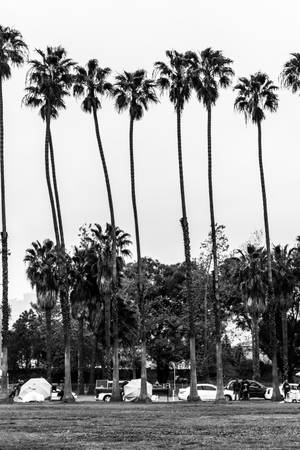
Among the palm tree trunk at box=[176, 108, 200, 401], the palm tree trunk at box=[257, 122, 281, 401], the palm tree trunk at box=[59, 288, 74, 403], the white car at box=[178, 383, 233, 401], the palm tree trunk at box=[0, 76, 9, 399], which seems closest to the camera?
the palm tree trunk at box=[0, 76, 9, 399]

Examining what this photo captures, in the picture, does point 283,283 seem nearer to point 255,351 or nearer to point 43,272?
point 255,351

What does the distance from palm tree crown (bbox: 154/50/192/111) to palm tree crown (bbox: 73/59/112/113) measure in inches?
149

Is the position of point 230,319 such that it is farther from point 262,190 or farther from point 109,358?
point 262,190

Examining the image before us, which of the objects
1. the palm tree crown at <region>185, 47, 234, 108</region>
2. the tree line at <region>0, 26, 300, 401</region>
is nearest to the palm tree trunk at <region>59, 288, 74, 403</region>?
the tree line at <region>0, 26, 300, 401</region>

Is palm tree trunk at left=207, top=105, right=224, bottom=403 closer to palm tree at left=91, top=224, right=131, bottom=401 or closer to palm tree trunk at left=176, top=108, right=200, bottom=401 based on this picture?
palm tree trunk at left=176, top=108, right=200, bottom=401

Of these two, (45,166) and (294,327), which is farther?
(294,327)

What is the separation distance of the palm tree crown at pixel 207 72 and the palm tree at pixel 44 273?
26.8 metres

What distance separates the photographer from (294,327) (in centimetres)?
9269

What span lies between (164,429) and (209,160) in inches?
1283

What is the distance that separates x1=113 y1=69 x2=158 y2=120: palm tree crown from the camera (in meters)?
60.4

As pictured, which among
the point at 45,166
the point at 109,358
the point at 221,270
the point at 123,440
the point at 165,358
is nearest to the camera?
the point at 123,440

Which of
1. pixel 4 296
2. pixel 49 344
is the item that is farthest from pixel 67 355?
pixel 49 344

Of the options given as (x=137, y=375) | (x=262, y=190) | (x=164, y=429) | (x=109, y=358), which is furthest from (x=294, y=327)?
(x=164, y=429)

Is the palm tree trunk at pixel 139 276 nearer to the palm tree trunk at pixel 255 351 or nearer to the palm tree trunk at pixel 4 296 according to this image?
the palm tree trunk at pixel 4 296
